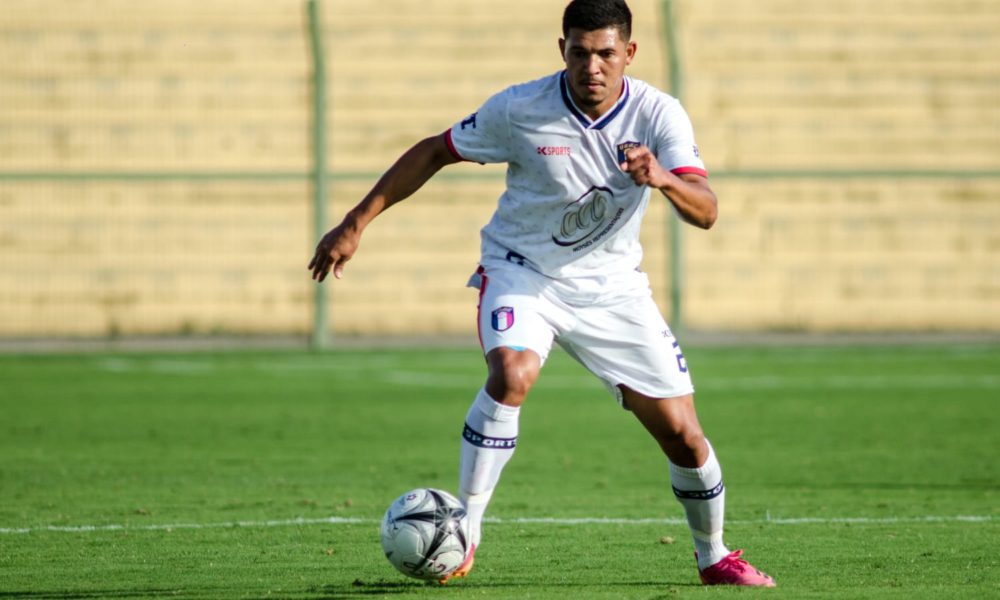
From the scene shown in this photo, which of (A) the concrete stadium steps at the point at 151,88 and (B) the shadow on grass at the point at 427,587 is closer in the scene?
(B) the shadow on grass at the point at 427,587

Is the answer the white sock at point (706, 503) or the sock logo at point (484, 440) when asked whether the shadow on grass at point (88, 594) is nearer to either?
the sock logo at point (484, 440)

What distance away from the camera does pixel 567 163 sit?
17.8 feet

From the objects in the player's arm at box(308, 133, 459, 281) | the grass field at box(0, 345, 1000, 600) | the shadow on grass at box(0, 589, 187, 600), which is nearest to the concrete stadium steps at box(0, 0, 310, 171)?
the grass field at box(0, 345, 1000, 600)

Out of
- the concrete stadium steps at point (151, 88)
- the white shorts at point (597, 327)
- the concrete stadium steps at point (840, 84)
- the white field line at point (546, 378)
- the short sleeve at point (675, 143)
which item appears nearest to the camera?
the short sleeve at point (675, 143)

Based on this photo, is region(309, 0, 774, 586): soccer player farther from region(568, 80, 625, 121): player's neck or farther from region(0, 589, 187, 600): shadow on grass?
region(0, 589, 187, 600): shadow on grass

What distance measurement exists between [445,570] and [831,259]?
13.9 metres

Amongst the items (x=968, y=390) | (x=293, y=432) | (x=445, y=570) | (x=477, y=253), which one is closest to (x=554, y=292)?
(x=445, y=570)

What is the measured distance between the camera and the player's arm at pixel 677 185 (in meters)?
4.82

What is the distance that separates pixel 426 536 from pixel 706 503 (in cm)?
109

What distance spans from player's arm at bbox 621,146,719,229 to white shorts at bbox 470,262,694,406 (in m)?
0.49

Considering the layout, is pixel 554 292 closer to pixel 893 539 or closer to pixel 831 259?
pixel 893 539

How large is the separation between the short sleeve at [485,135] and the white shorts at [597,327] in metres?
0.42

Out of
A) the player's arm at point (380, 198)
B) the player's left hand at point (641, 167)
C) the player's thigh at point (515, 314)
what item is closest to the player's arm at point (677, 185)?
the player's left hand at point (641, 167)

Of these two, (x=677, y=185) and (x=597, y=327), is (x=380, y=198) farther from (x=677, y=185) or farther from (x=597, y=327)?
(x=677, y=185)
